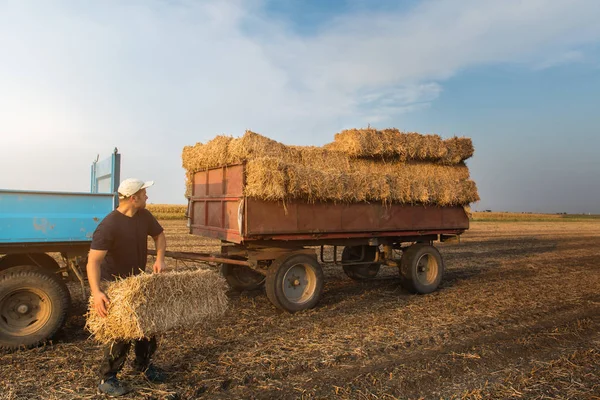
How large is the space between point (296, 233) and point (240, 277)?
191 cm

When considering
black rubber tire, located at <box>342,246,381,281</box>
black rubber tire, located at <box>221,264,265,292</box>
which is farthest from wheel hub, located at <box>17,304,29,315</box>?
black rubber tire, located at <box>342,246,381,281</box>

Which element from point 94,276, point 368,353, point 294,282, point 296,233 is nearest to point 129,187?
point 94,276

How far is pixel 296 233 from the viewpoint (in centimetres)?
691

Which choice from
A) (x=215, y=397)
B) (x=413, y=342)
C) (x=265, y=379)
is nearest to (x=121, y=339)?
(x=215, y=397)

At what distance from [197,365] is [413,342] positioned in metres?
2.65

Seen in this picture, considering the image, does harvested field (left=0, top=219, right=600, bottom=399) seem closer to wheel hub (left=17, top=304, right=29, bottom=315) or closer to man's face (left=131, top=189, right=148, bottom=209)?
wheel hub (left=17, top=304, right=29, bottom=315)

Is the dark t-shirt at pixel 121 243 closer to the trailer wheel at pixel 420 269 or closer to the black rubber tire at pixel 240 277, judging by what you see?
the black rubber tire at pixel 240 277

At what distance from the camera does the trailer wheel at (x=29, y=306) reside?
4793 millimetres

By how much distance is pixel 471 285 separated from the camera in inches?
363

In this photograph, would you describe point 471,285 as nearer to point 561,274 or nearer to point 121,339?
point 561,274

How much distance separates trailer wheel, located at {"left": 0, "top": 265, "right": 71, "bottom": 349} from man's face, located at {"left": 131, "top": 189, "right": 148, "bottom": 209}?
6.25 ft

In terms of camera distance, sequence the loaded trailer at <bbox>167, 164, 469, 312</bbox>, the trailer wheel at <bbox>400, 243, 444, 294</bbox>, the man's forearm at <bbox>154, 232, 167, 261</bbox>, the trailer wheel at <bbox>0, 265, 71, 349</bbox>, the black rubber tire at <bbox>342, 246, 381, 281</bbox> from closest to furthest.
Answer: the man's forearm at <bbox>154, 232, 167, 261</bbox> < the trailer wheel at <bbox>0, 265, 71, 349</bbox> < the loaded trailer at <bbox>167, 164, 469, 312</bbox> < the trailer wheel at <bbox>400, 243, 444, 294</bbox> < the black rubber tire at <bbox>342, 246, 381, 281</bbox>

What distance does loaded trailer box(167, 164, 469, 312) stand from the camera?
662cm

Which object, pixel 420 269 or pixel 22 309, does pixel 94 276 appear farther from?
pixel 420 269
